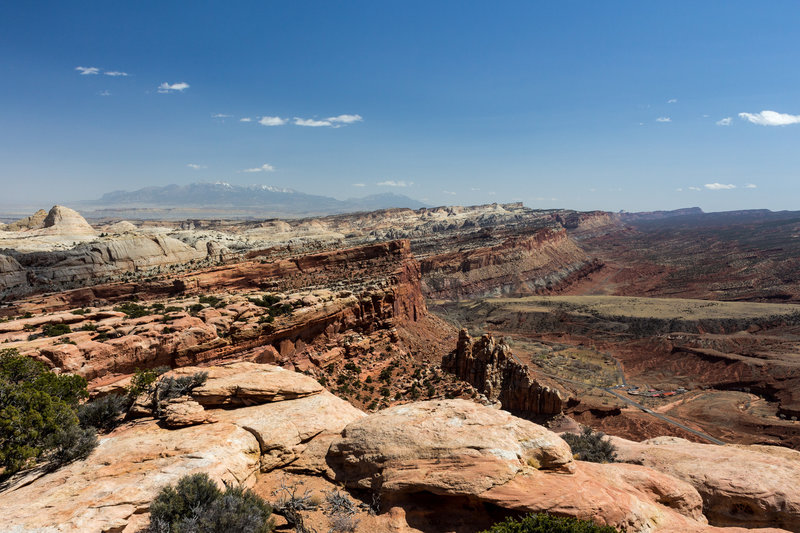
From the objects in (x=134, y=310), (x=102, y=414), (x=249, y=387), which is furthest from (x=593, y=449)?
(x=134, y=310)

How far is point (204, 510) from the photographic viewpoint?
30.1ft

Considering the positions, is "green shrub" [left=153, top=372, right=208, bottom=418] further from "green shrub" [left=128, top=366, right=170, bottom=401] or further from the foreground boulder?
the foreground boulder

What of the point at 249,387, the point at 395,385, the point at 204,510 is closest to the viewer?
the point at 204,510

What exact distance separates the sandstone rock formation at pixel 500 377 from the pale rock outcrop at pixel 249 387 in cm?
1970

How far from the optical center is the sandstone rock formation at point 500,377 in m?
31.7

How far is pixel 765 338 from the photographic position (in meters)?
63.4

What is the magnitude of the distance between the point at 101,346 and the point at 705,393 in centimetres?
6298

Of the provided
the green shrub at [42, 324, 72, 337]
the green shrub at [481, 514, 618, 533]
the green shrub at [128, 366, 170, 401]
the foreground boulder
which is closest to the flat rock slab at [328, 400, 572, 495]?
the foreground boulder

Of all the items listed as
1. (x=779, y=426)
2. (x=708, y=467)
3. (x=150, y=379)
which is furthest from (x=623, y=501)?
(x=779, y=426)

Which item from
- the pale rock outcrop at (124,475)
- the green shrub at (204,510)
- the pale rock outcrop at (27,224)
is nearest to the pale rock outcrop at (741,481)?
the green shrub at (204,510)

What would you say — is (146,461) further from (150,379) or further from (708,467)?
(708,467)

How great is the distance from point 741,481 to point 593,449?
6.21 m

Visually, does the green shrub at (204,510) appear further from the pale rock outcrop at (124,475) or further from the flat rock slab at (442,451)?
the flat rock slab at (442,451)

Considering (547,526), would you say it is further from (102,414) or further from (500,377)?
(500,377)
